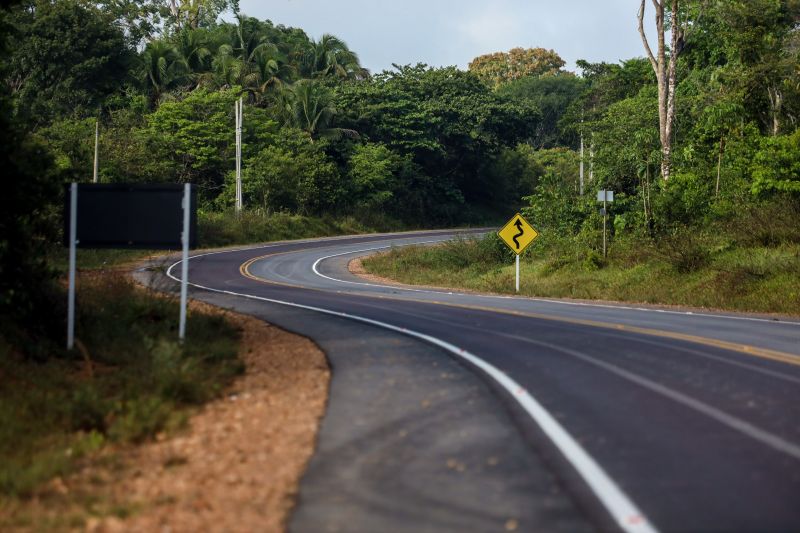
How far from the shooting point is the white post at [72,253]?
1327 centimetres

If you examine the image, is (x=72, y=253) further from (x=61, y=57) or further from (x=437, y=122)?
(x=437, y=122)

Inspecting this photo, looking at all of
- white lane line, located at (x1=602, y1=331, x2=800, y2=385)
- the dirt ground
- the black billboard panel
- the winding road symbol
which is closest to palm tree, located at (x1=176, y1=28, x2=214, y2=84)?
the winding road symbol

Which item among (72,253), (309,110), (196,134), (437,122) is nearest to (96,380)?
(72,253)

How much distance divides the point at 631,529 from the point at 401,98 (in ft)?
241

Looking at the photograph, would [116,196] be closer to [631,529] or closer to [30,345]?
[30,345]

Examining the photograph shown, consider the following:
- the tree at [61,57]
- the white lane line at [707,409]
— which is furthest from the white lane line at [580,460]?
the tree at [61,57]

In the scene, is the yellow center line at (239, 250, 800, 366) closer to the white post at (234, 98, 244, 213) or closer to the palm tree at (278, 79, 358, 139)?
the white post at (234, 98, 244, 213)

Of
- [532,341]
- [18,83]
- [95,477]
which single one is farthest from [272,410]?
[18,83]

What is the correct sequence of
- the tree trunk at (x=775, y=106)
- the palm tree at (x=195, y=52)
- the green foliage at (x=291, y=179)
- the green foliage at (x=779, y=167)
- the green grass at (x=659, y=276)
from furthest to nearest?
the palm tree at (x=195, y=52)
the green foliage at (x=291, y=179)
the tree trunk at (x=775, y=106)
the green foliage at (x=779, y=167)
the green grass at (x=659, y=276)

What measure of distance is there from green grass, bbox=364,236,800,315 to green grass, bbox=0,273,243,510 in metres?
14.5

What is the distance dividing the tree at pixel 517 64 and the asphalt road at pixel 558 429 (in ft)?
368

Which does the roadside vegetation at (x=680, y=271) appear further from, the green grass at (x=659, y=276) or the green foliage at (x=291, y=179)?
the green foliage at (x=291, y=179)

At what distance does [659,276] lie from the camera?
29469 mm

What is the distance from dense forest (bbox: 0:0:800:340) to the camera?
36.9 meters
